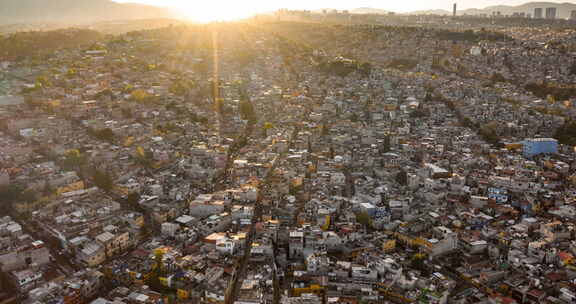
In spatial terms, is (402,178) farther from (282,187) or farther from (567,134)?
(567,134)

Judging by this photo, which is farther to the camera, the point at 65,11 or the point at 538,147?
the point at 65,11

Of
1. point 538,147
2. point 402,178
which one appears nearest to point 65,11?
point 402,178

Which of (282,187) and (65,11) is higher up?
(65,11)

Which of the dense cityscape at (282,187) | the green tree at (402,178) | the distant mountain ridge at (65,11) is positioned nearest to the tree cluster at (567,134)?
the dense cityscape at (282,187)

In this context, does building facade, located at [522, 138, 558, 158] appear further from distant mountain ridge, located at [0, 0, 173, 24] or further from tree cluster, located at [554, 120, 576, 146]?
distant mountain ridge, located at [0, 0, 173, 24]

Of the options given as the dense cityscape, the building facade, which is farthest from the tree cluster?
the building facade

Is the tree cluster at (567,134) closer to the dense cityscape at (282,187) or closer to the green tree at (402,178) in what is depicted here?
the dense cityscape at (282,187)

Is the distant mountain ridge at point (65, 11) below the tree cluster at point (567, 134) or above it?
above
